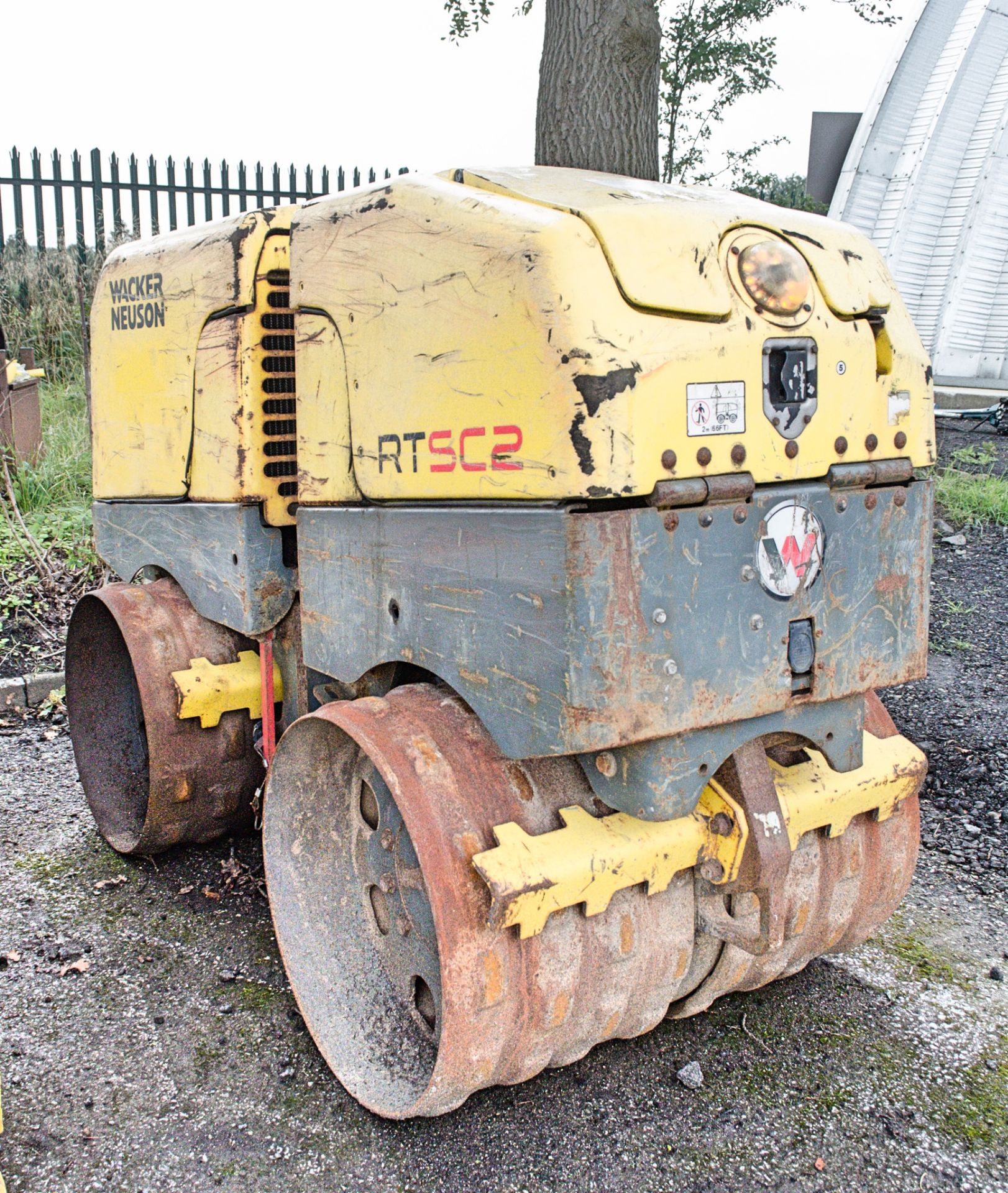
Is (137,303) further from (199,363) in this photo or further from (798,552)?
(798,552)

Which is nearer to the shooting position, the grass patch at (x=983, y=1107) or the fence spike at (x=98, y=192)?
the grass patch at (x=983, y=1107)

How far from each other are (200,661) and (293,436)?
2.20 feet

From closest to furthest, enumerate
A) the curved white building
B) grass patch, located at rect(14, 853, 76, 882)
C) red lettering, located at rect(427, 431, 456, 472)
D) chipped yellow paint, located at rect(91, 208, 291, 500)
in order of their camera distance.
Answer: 1. red lettering, located at rect(427, 431, 456, 472)
2. chipped yellow paint, located at rect(91, 208, 291, 500)
3. grass patch, located at rect(14, 853, 76, 882)
4. the curved white building

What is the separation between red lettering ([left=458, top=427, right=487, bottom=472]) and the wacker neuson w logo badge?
1.41 meters

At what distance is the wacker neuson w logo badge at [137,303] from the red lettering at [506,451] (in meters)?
1.51

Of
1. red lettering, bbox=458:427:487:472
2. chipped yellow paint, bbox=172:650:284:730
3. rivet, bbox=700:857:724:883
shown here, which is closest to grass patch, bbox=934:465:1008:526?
chipped yellow paint, bbox=172:650:284:730

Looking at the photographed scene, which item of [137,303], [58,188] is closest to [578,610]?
[137,303]

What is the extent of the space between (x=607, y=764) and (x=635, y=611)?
1.11ft

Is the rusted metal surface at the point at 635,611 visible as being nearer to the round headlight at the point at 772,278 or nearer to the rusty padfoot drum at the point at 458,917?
the rusty padfoot drum at the point at 458,917

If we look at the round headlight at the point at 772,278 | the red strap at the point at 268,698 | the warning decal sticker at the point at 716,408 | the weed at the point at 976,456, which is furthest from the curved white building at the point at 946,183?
the warning decal sticker at the point at 716,408

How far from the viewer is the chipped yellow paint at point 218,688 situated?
9.55 ft

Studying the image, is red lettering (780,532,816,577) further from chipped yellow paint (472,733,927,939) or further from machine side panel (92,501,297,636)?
machine side panel (92,501,297,636)

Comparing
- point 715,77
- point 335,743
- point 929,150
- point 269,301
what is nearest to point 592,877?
point 335,743

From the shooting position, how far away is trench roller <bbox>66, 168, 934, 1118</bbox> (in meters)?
1.79
